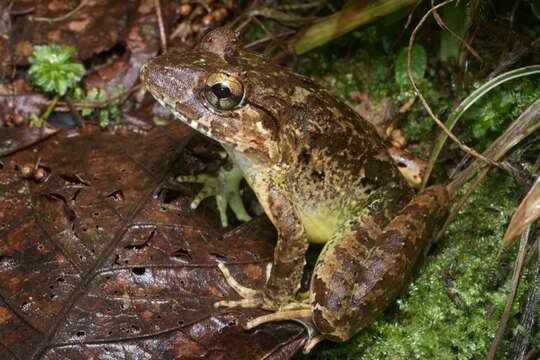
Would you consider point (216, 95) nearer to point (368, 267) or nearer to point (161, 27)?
point (368, 267)

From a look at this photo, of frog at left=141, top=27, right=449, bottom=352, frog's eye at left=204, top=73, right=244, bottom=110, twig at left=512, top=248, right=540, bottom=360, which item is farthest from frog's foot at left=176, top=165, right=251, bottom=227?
twig at left=512, top=248, right=540, bottom=360

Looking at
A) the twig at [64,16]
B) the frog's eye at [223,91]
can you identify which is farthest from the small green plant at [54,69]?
the frog's eye at [223,91]

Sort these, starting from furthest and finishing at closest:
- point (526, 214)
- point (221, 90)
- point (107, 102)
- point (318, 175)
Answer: point (107, 102)
point (318, 175)
point (221, 90)
point (526, 214)

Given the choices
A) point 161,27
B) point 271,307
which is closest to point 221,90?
point 271,307

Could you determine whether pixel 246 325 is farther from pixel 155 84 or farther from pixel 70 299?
pixel 155 84

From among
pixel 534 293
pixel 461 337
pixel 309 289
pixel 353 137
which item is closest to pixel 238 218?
pixel 309 289

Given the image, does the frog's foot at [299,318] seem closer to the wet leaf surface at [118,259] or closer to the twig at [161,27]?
the wet leaf surface at [118,259]

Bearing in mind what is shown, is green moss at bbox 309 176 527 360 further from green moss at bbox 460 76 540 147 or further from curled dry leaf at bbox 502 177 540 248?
curled dry leaf at bbox 502 177 540 248
